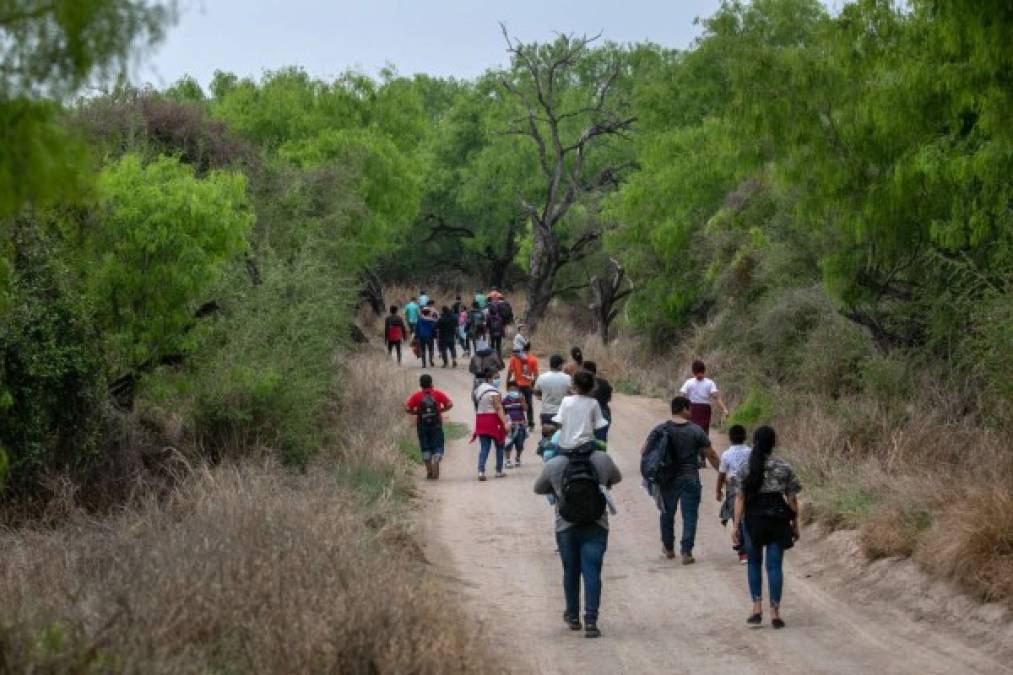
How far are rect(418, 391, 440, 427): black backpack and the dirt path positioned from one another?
4.39 ft

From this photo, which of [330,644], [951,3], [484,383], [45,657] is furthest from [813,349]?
[45,657]

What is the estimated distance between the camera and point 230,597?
378 inches

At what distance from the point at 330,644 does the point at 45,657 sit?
178cm

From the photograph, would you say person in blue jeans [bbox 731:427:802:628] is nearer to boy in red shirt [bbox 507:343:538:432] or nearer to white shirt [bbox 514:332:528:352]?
boy in red shirt [bbox 507:343:538:432]

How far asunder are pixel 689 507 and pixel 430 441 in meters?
6.45

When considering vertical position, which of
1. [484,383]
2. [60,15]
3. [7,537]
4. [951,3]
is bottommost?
[7,537]

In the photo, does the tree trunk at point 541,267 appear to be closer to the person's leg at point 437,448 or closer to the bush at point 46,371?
the person's leg at point 437,448

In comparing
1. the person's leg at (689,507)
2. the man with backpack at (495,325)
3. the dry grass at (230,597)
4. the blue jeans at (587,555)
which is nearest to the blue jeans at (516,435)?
the person's leg at (689,507)

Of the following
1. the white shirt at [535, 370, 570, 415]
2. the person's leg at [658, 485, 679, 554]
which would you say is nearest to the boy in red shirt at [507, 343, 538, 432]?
the white shirt at [535, 370, 570, 415]

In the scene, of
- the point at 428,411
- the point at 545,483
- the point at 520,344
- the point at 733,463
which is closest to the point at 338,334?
the point at 520,344

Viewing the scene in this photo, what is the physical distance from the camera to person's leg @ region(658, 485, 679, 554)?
49.8ft

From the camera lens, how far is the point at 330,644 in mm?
8875

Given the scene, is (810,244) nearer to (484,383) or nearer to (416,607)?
(484,383)

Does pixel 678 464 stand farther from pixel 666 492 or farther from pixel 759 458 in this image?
pixel 759 458
